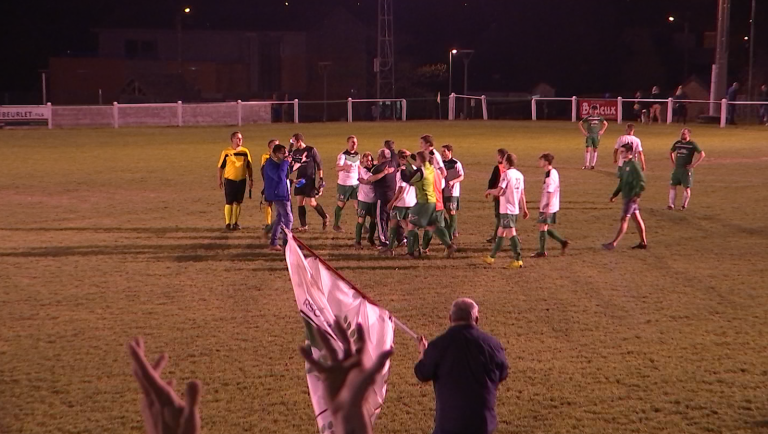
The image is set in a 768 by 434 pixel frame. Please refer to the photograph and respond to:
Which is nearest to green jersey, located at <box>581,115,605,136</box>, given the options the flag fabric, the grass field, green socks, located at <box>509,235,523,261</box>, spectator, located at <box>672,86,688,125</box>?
the grass field

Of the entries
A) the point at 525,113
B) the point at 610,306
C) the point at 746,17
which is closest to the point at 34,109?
the point at 525,113

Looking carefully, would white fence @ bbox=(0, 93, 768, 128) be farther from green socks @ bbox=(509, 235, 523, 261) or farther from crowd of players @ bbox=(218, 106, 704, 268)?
green socks @ bbox=(509, 235, 523, 261)

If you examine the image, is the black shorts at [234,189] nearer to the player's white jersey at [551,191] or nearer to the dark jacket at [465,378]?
the player's white jersey at [551,191]

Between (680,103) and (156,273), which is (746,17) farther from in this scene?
(156,273)

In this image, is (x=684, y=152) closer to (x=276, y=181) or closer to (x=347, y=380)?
(x=276, y=181)

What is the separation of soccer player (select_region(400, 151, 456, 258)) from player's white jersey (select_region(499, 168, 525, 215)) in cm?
116

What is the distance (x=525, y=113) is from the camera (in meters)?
61.6

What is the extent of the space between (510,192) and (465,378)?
8908 millimetres

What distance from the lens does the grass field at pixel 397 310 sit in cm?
909

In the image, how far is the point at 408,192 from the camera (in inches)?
624

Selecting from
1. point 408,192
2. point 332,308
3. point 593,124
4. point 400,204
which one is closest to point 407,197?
point 408,192

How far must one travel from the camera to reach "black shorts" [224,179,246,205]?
1875 cm

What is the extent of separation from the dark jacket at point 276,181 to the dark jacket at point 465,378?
10.4 meters

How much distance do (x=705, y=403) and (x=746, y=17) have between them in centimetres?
6581
